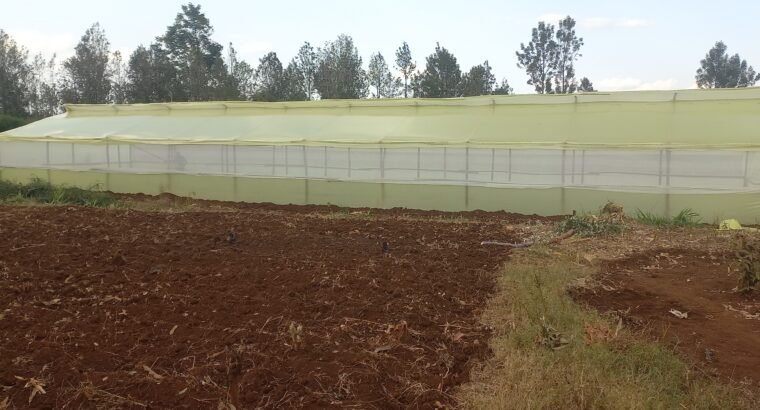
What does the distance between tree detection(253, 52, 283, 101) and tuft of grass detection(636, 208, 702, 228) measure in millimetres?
33038

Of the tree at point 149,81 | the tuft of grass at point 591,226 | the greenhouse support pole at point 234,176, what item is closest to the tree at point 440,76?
the tree at point 149,81

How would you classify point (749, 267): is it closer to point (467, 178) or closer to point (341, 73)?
point (467, 178)

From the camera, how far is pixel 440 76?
139 feet

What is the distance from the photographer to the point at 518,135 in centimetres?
1248

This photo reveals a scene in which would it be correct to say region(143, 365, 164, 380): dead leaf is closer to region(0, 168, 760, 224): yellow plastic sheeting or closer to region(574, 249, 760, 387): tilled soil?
region(574, 249, 760, 387): tilled soil

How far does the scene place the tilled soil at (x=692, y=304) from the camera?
13.2 ft

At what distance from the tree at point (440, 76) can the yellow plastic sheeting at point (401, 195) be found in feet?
94.6

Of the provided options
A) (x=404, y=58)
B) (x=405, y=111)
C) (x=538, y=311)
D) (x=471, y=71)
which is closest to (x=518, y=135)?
(x=405, y=111)

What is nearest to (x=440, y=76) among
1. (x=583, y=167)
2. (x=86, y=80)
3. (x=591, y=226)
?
(x=86, y=80)

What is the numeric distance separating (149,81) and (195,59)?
353 centimetres

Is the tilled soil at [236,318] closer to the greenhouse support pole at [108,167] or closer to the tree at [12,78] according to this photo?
the greenhouse support pole at [108,167]

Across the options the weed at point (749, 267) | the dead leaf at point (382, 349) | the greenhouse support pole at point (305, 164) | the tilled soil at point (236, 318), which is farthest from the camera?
the greenhouse support pole at point (305, 164)

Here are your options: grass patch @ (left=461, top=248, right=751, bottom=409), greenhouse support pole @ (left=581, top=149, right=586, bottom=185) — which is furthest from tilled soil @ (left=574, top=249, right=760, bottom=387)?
greenhouse support pole @ (left=581, top=149, right=586, bottom=185)

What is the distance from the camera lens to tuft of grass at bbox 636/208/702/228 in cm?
1009
